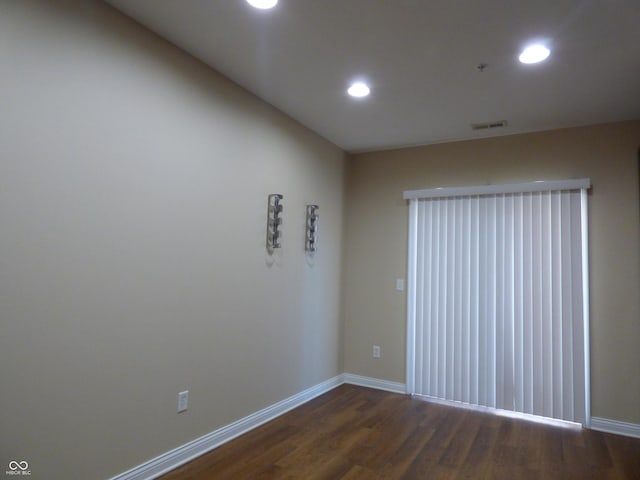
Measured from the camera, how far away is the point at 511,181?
3797 mm

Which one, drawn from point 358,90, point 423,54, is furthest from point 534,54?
point 358,90

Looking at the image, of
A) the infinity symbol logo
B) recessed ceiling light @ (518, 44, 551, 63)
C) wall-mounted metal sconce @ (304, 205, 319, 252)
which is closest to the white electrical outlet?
the infinity symbol logo

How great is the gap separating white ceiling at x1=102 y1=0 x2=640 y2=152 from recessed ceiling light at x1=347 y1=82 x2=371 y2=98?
56 mm

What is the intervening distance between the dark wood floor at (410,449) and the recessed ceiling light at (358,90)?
8.38 feet

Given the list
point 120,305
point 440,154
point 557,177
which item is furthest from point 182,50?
point 557,177

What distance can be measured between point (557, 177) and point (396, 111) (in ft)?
5.13

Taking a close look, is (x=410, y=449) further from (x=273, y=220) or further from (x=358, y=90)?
(x=358, y=90)

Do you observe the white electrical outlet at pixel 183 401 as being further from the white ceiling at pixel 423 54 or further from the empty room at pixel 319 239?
the white ceiling at pixel 423 54

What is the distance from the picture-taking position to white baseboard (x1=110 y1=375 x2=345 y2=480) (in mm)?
2303

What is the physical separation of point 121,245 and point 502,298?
318cm

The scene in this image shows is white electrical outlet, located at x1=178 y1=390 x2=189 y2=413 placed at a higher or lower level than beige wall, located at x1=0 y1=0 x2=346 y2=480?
lower

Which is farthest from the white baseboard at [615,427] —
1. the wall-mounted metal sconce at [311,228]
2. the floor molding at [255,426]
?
the wall-mounted metal sconce at [311,228]

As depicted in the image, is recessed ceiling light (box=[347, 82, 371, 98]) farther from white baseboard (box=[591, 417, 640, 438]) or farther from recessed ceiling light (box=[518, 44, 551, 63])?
white baseboard (box=[591, 417, 640, 438])

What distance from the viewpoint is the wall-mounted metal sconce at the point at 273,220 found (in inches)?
130
